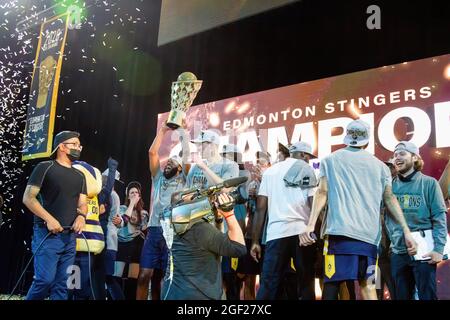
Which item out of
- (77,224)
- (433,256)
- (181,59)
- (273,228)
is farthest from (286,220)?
(181,59)

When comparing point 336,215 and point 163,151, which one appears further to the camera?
point 163,151

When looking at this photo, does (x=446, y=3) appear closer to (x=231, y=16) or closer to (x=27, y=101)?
(x=231, y=16)

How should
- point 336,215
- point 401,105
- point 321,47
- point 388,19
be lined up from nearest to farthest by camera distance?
point 336,215 → point 401,105 → point 388,19 → point 321,47

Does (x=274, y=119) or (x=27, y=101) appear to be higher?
(x=27, y=101)

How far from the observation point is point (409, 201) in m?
3.76

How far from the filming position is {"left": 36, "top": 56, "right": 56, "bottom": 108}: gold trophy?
24.4ft

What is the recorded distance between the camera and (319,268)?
13.9ft

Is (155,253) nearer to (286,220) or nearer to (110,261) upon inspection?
(110,261)

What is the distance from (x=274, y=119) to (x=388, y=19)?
151 centimetres

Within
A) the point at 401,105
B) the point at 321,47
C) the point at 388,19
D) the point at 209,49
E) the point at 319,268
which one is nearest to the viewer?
the point at 319,268

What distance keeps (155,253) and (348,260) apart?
84.8 inches

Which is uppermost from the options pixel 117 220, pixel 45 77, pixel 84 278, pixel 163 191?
pixel 45 77

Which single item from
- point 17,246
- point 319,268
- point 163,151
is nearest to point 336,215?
point 319,268

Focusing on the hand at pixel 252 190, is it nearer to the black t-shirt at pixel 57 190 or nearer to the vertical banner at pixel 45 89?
the black t-shirt at pixel 57 190
